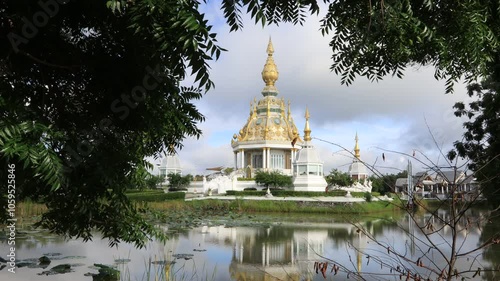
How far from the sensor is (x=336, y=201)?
24.9 meters

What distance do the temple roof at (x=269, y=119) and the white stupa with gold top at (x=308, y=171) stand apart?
606 centimetres

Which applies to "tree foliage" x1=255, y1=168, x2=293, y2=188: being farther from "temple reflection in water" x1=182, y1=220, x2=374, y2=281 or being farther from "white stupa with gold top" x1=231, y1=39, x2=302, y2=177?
"temple reflection in water" x1=182, y1=220, x2=374, y2=281

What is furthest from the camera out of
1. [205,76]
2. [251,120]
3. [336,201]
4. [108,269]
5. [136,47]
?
[251,120]

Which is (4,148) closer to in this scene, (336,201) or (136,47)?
(136,47)

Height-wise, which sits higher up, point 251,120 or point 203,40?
point 251,120

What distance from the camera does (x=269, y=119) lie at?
41969 mm

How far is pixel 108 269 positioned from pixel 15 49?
218 inches

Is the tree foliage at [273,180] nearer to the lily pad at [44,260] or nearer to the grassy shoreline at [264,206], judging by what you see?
the grassy shoreline at [264,206]

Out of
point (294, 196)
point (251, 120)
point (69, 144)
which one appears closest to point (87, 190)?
point (69, 144)

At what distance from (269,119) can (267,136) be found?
7.02ft

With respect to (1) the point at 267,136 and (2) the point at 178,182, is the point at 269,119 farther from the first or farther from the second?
(2) the point at 178,182

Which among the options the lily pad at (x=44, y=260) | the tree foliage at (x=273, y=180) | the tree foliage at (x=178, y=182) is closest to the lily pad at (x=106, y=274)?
the lily pad at (x=44, y=260)

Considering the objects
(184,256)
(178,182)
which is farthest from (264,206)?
(184,256)

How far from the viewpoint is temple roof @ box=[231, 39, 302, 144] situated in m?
41.0
